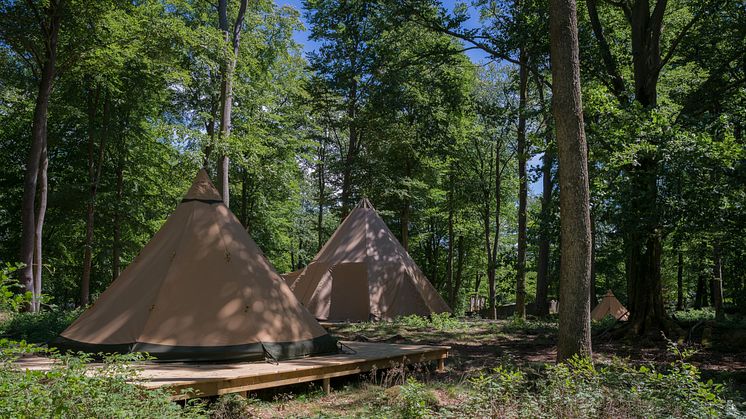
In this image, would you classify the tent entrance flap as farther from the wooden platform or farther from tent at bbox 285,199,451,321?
the wooden platform

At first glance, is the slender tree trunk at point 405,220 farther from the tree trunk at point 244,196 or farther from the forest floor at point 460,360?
the forest floor at point 460,360

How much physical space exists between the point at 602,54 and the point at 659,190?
3544 mm

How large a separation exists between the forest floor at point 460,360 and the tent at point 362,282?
145cm

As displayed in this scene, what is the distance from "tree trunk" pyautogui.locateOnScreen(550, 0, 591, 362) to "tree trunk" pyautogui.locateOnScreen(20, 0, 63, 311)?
38.7ft

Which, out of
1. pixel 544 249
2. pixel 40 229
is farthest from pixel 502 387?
pixel 40 229

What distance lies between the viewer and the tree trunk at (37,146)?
12.8 meters

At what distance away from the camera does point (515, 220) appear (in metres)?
30.1

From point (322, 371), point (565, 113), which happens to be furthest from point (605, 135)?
point (322, 371)

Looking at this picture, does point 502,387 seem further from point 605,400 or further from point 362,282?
point 362,282

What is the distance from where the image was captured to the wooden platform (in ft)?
18.0

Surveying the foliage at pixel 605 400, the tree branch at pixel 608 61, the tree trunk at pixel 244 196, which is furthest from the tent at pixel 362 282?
the foliage at pixel 605 400

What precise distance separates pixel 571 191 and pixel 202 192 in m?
5.33

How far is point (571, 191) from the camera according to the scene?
643 centimetres

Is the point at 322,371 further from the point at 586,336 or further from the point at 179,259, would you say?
the point at 586,336
